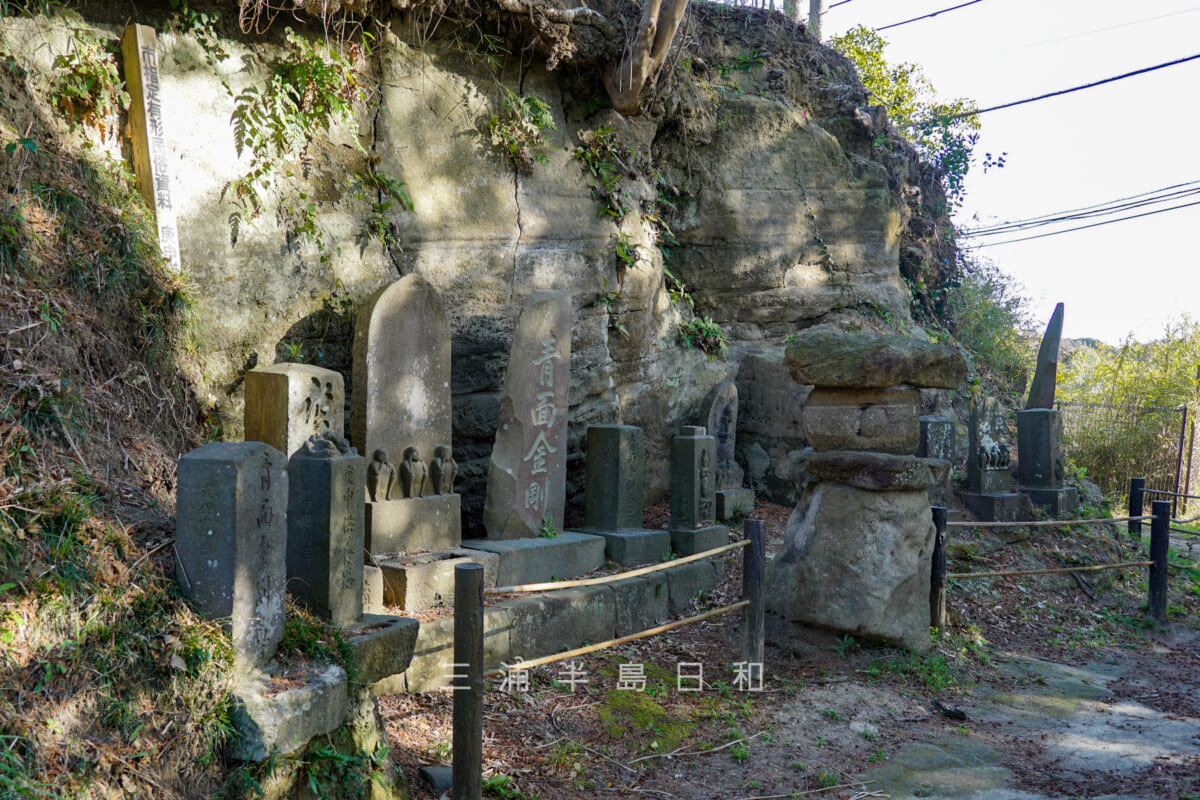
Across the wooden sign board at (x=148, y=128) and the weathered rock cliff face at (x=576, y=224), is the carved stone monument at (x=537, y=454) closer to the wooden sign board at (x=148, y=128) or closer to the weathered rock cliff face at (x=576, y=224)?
the weathered rock cliff face at (x=576, y=224)

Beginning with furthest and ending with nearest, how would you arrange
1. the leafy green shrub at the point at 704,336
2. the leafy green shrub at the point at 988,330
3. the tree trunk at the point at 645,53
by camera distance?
the leafy green shrub at the point at 988,330 < the leafy green shrub at the point at 704,336 < the tree trunk at the point at 645,53

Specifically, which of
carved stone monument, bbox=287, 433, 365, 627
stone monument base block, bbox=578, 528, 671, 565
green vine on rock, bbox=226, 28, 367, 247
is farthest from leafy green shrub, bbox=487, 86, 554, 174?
carved stone monument, bbox=287, 433, 365, 627

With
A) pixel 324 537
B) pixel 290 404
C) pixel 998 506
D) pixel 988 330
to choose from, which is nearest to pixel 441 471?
pixel 290 404

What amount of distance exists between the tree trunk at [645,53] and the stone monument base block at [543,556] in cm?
479

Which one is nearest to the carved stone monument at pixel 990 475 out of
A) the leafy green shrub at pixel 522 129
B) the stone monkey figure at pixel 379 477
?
the leafy green shrub at pixel 522 129

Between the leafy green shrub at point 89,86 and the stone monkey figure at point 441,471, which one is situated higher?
the leafy green shrub at point 89,86

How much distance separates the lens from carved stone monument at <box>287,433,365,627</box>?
3.75 metres

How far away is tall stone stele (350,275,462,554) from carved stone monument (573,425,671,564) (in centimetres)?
145

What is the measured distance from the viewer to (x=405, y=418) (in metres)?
5.85

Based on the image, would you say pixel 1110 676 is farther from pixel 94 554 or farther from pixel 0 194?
pixel 0 194

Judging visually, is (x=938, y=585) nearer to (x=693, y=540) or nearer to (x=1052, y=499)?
(x=693, y=540)

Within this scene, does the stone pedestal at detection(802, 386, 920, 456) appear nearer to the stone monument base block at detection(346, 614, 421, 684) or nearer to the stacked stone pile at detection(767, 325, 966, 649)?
the stacked stone pile at detection(767, 325, 966, 649)

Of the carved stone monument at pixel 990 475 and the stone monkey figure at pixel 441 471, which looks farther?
the carved stone monument at pixel 990 475

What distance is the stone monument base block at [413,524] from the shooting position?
535 cm
